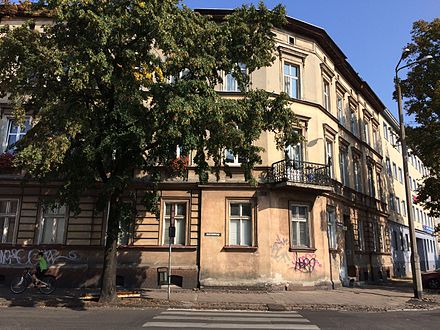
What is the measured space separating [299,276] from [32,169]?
509 inches

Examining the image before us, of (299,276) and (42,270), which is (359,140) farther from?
(42,270)

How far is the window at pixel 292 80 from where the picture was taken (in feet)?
71.3

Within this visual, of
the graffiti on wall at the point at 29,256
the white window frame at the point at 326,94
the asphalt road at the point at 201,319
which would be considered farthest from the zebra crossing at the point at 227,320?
the white window frame at the point at 326,94

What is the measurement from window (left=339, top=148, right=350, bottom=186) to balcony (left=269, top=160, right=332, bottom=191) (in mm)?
5115

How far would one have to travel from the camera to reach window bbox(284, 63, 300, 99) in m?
21.7

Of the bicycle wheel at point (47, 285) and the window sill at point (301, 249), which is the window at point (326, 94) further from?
the bicycle wheel at point (47, 285)

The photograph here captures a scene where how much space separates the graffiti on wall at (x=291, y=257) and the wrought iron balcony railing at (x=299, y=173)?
2.89m

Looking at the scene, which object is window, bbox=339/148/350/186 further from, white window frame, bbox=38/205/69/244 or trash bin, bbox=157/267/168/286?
white window frame, bbox=38/205/69/244

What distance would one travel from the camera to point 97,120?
13.0 meters

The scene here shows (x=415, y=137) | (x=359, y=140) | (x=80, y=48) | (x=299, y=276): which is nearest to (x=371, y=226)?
(x=359, y=140)

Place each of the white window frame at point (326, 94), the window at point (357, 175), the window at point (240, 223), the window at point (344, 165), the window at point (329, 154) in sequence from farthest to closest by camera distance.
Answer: the window at point (357, 175) < the window at point (344, 165) < the white window frame at point (326, 94) < the window at point (329, 154) < the window at point (240, 223)

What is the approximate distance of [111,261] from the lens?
13.5m

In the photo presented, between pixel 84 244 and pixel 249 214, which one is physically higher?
pixel 249 214

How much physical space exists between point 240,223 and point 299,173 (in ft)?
12.4
